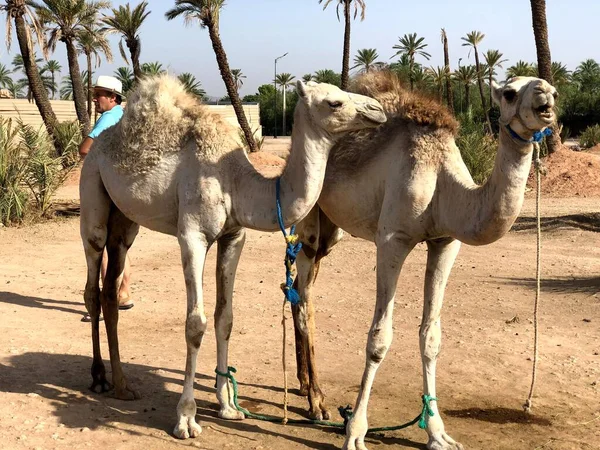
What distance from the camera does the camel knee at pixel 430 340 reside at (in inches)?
199

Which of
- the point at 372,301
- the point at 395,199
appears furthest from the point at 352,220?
the point at 372,301

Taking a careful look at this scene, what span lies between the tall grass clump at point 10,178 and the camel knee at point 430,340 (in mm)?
11167

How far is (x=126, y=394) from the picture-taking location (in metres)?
5.82

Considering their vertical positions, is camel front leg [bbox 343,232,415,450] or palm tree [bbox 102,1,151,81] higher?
palm tree [bbox 102,1,151,81]

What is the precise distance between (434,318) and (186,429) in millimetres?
1868

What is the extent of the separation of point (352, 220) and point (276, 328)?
2.98 meters

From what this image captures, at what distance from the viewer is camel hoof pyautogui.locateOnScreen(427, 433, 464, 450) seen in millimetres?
4927

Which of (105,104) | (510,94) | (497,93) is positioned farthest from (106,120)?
(510,94)

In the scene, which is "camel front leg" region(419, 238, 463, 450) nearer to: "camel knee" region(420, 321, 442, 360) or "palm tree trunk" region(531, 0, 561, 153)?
"camel knee" region(420, 321, 442, 360)

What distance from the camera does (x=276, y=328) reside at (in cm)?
792

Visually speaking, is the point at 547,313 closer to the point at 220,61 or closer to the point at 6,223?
the point at 6,223

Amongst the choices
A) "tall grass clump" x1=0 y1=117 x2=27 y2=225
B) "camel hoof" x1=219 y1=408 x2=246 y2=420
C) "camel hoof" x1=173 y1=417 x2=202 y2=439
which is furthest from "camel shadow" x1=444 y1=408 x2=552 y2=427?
"tall grass clump" x1=0 y1=117 x2=27 y2=225

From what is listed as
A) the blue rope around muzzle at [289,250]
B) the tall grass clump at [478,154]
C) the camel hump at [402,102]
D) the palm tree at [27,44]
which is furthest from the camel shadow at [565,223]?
the palm tree at [27,44]

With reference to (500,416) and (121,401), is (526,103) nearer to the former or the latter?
(500,416)
